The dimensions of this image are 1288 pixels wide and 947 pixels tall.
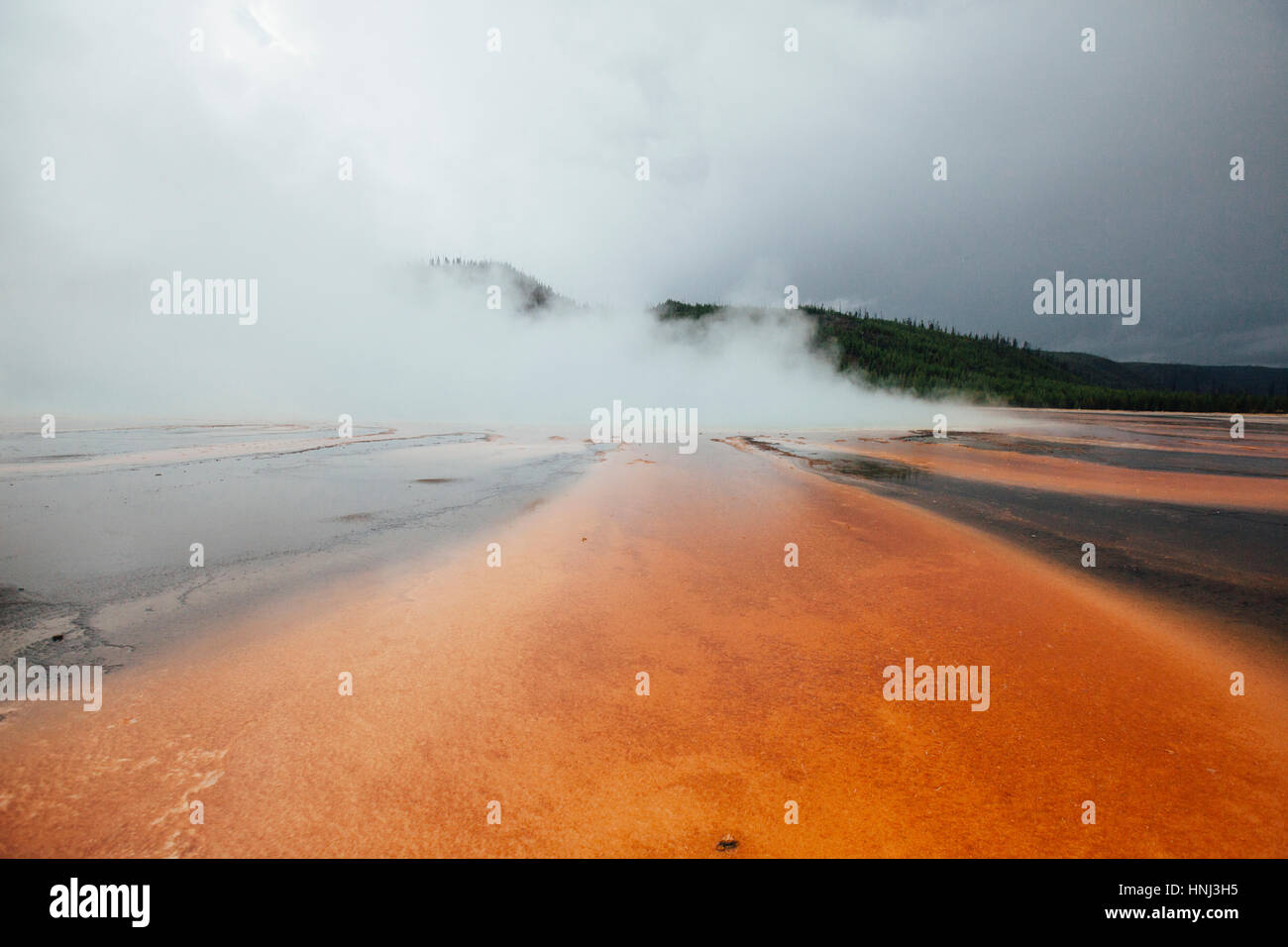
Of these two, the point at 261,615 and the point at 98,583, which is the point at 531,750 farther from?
the point at 98,583

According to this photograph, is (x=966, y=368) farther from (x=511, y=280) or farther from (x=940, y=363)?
(x=511, y=280)

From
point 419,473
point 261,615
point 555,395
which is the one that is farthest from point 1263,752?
point 555,395

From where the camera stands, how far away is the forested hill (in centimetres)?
7281

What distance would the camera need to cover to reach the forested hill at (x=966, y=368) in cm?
7281

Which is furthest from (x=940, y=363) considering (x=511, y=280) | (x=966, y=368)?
(x=511, y=280)

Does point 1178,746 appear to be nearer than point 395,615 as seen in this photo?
Yes

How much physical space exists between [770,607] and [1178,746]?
2.86 metres

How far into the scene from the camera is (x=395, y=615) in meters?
4.86

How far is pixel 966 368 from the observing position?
122 metres
